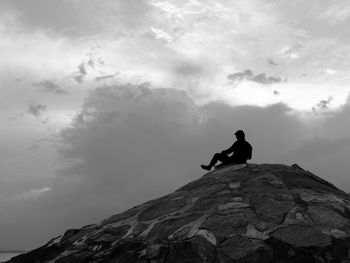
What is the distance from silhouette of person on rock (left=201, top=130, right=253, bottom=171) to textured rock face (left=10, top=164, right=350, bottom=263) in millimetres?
1330

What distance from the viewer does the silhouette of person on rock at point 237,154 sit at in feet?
54.7

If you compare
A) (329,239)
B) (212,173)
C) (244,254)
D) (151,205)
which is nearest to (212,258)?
(244,254)

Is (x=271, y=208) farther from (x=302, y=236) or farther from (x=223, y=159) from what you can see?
(x=223, y=159)

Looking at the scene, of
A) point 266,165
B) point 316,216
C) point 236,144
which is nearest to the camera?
point 316,216

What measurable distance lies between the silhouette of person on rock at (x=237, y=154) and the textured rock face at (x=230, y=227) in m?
1.33

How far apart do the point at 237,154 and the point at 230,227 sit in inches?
238

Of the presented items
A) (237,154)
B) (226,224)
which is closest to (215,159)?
(237,154)

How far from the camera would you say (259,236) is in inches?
412

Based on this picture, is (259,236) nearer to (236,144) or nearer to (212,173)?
(212,173)

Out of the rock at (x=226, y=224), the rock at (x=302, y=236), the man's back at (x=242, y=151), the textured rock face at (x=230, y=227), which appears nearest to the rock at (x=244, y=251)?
the textured rock face at (x=230, y=227)

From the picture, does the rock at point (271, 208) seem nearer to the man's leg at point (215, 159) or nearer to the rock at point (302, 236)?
the rock at point (302, 236)

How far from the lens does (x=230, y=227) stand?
36.0 ft

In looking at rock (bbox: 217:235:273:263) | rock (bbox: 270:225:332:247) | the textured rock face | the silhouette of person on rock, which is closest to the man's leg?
the silhouette of person on rock

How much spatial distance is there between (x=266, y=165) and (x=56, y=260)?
→ 7792 millimetres
